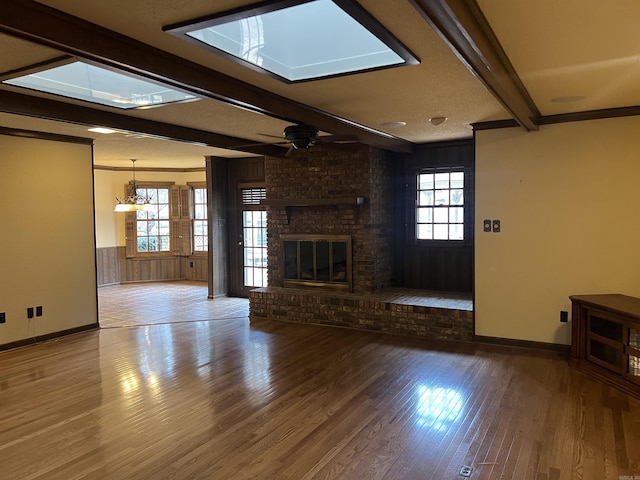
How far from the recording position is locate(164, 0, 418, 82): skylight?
2162mm

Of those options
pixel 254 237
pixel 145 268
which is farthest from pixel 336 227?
pixel 145 268

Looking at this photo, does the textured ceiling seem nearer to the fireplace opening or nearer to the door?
the fireplace opening

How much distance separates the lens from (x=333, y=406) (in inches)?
137

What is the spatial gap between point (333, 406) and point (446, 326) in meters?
2.23

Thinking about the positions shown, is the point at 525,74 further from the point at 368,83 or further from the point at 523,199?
the point at 523,199

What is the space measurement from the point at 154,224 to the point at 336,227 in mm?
5402

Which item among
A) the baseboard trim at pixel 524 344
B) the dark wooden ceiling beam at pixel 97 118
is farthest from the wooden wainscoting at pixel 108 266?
the baseboard trim at pixel 524 344

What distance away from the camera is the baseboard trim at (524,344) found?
467 centimetres

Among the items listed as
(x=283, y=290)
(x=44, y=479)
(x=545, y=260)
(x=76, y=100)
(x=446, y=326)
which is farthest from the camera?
(x=283, y=290)

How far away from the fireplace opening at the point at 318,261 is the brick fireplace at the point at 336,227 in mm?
35

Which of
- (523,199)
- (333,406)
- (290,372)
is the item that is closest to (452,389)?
(333,406)

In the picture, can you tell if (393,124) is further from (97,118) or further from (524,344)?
(97,118)

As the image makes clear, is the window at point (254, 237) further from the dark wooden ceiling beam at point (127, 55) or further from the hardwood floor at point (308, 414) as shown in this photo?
the dark wooden ceiling beam at point (127, 55)

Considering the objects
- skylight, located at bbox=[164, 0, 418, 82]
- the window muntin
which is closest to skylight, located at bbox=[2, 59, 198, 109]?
skylight, located at bbox=[164, 0, 418, 82]
